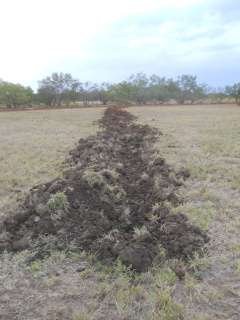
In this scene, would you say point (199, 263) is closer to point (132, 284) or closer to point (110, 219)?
point (132, 284)

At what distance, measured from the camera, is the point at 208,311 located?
1738 millimetres

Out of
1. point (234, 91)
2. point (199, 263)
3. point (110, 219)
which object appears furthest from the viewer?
point (234, 91)

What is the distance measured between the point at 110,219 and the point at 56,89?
137 ft

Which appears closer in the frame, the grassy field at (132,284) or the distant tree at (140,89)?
the grassy field at (132,284)

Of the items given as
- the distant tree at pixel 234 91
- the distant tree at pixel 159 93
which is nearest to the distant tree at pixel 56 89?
the distant tree at pixel 159 93

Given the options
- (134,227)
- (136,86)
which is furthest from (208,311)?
(136,86)

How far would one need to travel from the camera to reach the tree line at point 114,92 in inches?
1462

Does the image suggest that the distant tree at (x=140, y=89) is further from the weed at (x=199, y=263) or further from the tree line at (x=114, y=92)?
the weed at (x=199, y=263)

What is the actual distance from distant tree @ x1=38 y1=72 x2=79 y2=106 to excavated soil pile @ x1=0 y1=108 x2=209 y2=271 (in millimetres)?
40025

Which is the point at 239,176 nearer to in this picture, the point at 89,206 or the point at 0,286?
the point at 89,206

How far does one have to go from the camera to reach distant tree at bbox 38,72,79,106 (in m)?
40.0

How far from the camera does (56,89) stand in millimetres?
40656

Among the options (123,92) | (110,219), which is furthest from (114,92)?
(110,219)

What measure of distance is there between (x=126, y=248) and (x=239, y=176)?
127 inches
